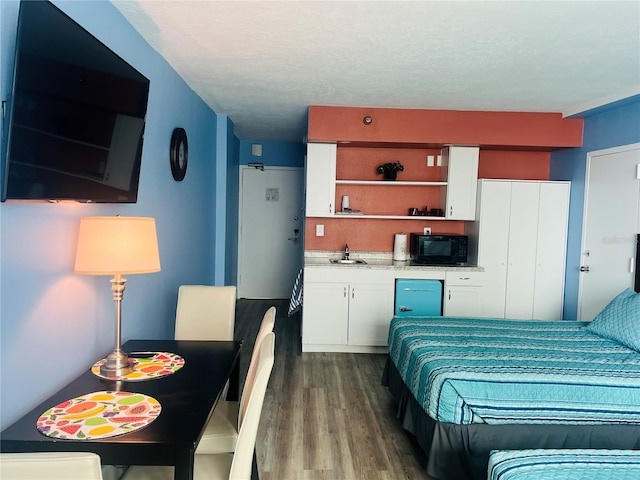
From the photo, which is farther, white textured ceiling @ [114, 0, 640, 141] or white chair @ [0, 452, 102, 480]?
white textured ceiling @ [114, 0, 640, 141]

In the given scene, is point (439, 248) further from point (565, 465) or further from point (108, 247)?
point (108, 247)

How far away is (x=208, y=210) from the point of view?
15.1ft

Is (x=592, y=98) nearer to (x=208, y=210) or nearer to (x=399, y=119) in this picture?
(x=399, y=119)

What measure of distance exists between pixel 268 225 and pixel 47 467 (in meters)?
5.97

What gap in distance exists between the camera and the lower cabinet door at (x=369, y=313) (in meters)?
4.41

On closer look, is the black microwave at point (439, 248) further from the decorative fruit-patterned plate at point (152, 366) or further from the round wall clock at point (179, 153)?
the decorative fruit-patterned plate at point (152, 366)

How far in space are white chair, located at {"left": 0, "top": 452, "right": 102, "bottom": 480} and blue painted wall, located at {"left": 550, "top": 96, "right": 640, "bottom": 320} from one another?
439 cm

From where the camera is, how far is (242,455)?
1.50 m

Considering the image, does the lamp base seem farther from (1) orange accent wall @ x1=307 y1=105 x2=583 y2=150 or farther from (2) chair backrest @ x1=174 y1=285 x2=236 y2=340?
(1) orange accent wall @ x1=307 y1=105 x2=583 y2=150

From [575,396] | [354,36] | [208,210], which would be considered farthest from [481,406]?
[208,210]

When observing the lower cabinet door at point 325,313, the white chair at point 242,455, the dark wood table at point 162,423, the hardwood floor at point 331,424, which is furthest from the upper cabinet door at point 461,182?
the white chair at point 242,455

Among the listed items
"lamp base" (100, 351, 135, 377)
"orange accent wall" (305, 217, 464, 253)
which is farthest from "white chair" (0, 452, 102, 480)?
"orange accent wall" (305, 217, 464, 253)

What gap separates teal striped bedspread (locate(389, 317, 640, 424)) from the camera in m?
2.24

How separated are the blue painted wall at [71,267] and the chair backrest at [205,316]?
0.24 meters
